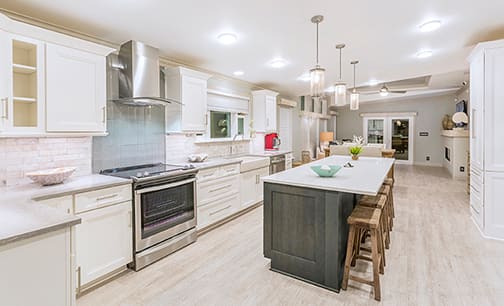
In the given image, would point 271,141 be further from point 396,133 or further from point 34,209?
point 396,133

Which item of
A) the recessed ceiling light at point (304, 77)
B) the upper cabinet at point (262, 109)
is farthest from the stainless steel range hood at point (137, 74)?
the recessed ceiling light at point (304, 77)

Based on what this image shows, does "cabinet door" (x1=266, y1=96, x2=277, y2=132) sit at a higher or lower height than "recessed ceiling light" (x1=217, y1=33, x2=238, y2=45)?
lower

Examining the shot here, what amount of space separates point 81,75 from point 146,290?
2016 mm

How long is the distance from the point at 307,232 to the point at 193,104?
2.34 meters

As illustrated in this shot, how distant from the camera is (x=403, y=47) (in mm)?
3951

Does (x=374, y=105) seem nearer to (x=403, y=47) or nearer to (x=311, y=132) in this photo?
(x=311, y=132)

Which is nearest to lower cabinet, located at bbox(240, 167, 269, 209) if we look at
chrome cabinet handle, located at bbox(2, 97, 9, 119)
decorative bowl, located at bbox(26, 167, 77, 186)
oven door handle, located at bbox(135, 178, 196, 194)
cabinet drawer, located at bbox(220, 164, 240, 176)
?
cabinet drawer, located at bbox(220, 164, 240, 176)

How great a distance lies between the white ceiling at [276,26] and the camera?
242 centimetres

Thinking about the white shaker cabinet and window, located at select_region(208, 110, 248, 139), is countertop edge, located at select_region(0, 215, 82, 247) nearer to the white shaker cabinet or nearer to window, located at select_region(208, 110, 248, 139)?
window, located at select_region(208, 110, 248, 139)

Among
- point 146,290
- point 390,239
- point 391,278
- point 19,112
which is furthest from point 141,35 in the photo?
point 390,239

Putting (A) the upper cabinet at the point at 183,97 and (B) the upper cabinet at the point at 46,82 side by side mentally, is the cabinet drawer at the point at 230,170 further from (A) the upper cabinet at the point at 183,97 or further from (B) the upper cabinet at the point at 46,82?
(B) the upper cabinet at the point at 46,82

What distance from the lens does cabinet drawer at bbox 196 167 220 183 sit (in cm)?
343

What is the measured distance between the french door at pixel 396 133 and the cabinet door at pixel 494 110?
8.03m

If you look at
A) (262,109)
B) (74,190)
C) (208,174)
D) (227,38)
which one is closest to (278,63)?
(262,109)
